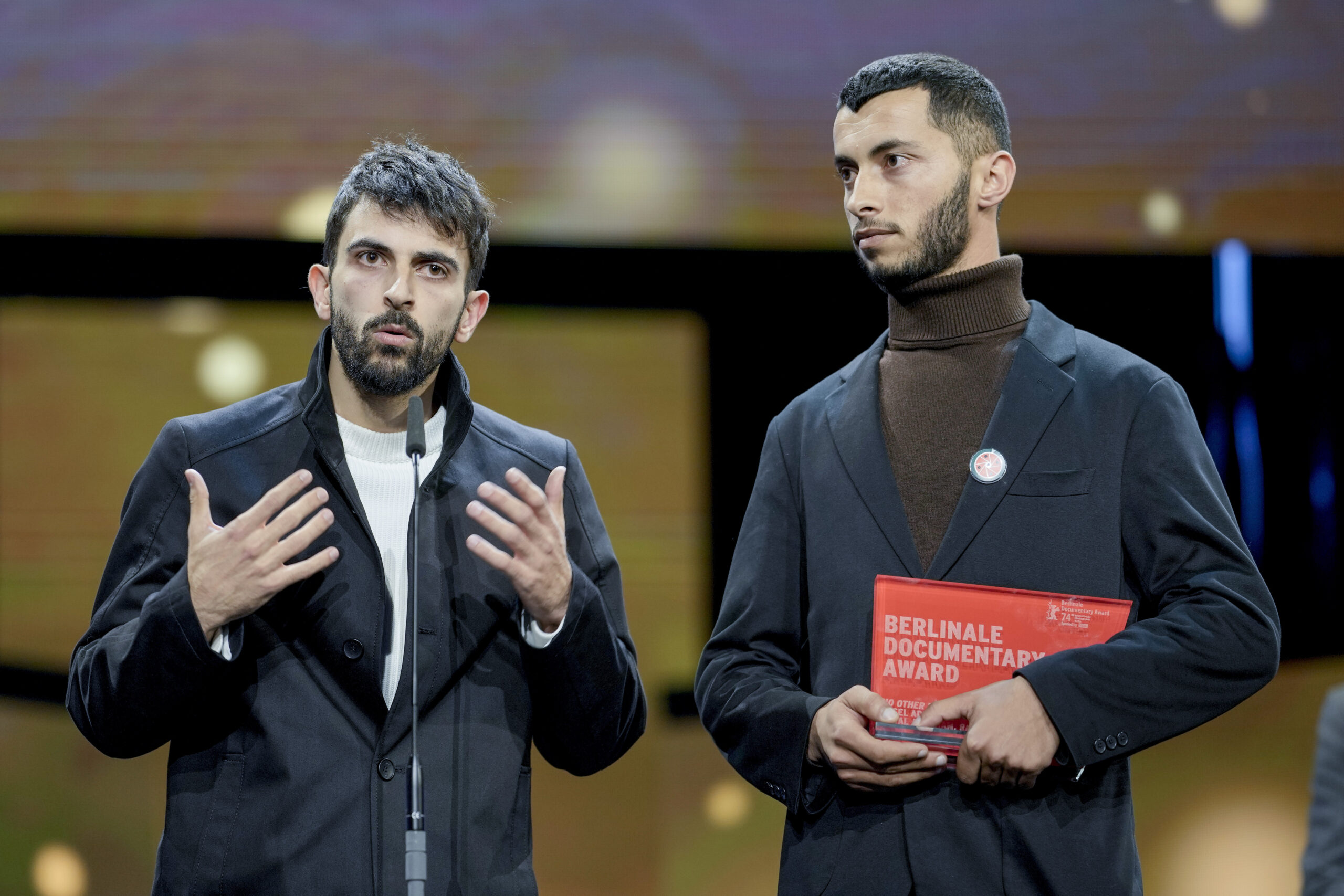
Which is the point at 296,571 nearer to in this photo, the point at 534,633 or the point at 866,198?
the point at 534,633

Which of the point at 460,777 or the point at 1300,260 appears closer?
the point at 460,777

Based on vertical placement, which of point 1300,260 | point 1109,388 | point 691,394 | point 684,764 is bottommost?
point 684,764

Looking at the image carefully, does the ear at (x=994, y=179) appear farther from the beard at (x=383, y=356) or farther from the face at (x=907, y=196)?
the beard at (x=383, y=356)

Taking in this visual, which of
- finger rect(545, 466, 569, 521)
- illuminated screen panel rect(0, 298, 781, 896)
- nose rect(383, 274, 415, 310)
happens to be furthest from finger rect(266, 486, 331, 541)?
illuminated screen panel rect(0, 298, 781, 896)

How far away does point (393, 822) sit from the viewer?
1.97m

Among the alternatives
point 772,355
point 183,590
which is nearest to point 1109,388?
point 183,590

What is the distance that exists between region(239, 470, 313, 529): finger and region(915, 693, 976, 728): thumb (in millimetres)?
935

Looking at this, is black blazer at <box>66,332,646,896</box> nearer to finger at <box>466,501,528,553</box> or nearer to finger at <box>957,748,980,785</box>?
finger at <box>466,501,528,553</box>

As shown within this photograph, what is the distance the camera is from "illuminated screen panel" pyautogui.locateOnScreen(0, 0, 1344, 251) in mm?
3680

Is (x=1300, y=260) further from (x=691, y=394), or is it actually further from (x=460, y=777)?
(x=460, y=777)

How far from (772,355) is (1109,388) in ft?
6.00

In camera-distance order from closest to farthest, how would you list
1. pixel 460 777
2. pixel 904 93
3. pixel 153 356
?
pixel 460 777, pixel 904 93, pixel 153 356

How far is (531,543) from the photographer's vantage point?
74.3 inches

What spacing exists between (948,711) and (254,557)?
1.00 m
